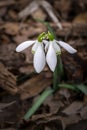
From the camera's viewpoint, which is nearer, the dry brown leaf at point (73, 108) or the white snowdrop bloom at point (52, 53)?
the white snowdrop bloom at point (52, 53)

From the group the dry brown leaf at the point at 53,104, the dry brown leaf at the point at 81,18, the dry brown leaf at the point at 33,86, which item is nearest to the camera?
the dry brown leaf at the point at 53,104

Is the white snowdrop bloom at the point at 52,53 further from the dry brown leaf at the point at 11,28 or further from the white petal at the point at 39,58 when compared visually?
the dry brown leaf at the point at 11,28

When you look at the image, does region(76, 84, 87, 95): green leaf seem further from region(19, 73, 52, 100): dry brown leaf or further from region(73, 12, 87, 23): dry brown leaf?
region(73, 12, 87, 23): dry brown leaf

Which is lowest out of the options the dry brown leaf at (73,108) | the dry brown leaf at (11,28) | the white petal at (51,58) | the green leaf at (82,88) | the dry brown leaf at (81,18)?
the dry brown leaf at (73,108)

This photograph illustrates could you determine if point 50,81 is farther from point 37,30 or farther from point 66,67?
point 37,30

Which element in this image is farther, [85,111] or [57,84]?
[57,84]

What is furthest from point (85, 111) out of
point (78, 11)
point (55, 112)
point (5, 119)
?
point (78, 11)

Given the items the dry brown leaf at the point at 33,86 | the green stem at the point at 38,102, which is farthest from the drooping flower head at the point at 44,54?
the dry brown leaf at the point at 33,86

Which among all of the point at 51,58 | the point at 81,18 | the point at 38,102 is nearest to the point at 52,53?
the point at 51,58
